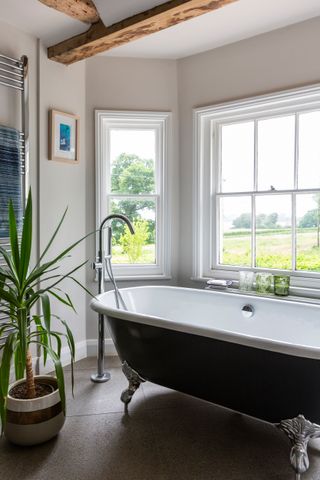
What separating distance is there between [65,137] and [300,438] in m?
2.49

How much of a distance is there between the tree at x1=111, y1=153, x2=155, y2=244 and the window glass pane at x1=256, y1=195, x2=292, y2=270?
3.10ft

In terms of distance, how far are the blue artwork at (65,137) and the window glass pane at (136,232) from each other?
60cm

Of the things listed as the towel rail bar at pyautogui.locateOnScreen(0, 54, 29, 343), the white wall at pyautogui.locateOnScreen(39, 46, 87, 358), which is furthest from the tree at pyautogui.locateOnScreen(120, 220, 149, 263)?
the towel rail bar at pyautogui.locateOnScreen(0, 54, 29, 343)


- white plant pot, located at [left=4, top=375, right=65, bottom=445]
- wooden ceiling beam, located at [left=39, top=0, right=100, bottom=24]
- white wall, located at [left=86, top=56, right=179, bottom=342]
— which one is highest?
wooden ceiling beam, located at [left=39, top=0, right=100, bottom=24]

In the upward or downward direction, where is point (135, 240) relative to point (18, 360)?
upward

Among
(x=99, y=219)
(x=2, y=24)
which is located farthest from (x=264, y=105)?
(x=2, y=24)

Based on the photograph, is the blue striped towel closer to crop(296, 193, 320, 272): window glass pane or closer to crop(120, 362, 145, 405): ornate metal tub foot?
crop(120, 362, 145, 405): ornate metal tub foot

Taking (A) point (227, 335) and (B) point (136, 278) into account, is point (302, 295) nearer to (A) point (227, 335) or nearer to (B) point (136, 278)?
(A) point (227, 335)

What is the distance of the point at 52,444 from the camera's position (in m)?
1.95

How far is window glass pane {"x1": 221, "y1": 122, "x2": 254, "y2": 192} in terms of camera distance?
3.00 metres

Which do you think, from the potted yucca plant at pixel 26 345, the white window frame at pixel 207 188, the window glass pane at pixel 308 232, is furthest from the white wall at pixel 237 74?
the potted yucca plant at pixel 26 345

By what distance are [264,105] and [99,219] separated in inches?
62.2

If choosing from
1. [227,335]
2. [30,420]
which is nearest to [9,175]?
[30,420]

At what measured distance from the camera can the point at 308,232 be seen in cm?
276
